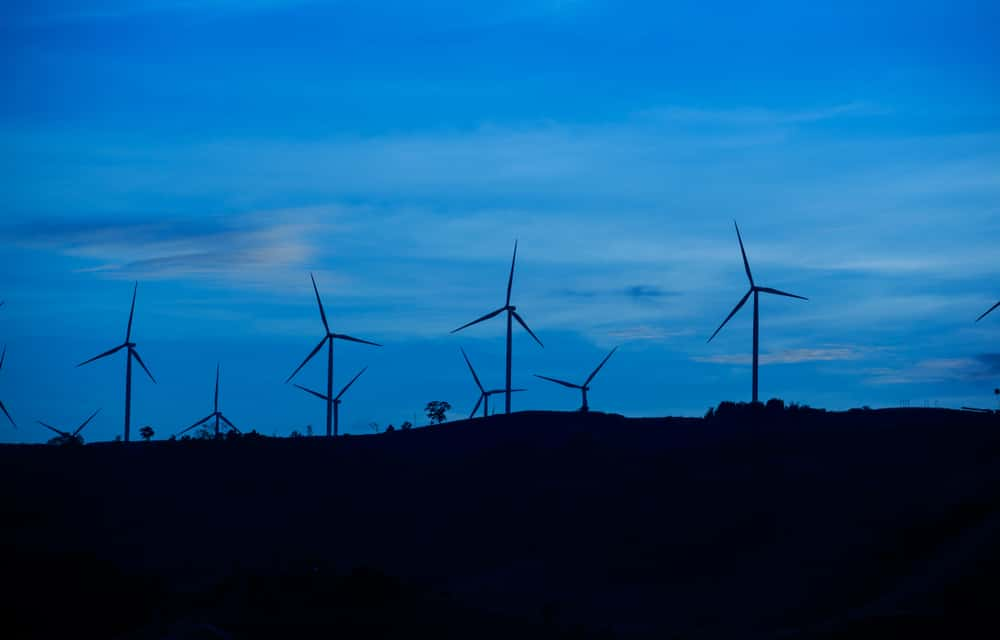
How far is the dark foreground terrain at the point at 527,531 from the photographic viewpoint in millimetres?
45594

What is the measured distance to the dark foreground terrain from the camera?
150 feet

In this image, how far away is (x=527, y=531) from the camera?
72.8 metres

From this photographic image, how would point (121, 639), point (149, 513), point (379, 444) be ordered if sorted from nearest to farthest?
1. point (121, 639)
2. point (149, 513)
3. point (379, 444)

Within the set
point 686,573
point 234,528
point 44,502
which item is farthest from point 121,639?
point 44,502

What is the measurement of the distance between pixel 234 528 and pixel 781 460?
1321 inches

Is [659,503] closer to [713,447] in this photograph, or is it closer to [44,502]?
[713,447]

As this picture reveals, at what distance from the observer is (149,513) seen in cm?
8038

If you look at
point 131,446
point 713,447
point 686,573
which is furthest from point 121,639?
point 131,446

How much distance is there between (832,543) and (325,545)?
95.3 ft

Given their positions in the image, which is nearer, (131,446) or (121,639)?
(121,639)

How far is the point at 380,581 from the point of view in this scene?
4641cm

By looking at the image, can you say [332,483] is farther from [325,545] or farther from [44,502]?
[44,502]

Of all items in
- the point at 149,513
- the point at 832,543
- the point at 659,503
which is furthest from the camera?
the point at 149,513

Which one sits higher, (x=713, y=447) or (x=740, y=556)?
(x=713, y=447)
